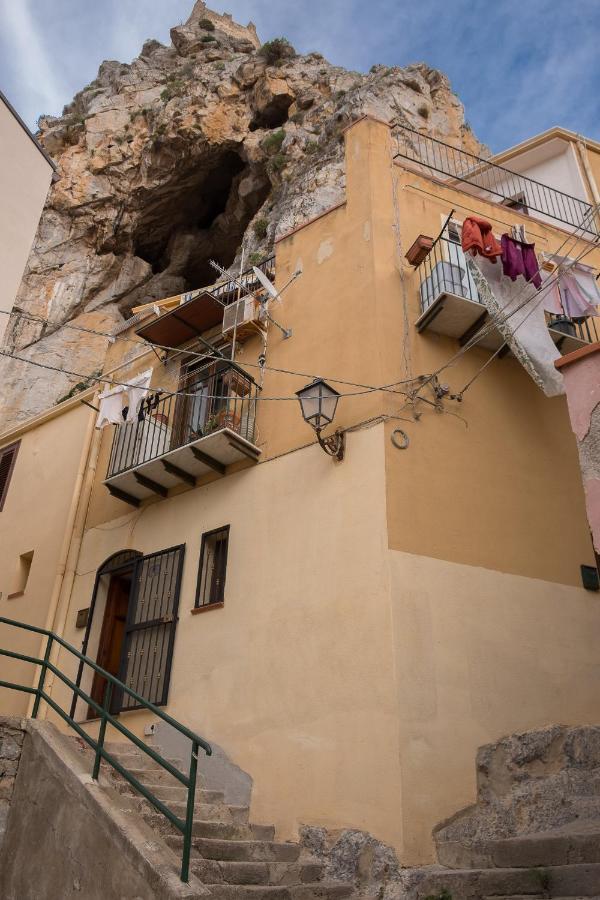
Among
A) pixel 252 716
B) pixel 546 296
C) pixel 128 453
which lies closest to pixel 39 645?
pixel 128 453

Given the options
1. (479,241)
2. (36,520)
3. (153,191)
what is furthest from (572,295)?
(153,191)

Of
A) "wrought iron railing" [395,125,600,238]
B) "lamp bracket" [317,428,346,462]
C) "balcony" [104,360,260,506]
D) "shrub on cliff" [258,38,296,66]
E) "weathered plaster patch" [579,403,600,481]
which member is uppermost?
"shrub on cliff" [258,38,296,66]

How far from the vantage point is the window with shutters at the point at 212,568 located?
10156 millimetres

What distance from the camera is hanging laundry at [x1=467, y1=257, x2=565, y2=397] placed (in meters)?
9.88

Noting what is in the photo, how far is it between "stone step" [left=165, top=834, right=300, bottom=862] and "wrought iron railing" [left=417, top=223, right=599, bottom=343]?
22.6ft

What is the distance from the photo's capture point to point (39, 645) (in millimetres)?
11773

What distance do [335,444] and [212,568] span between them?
8.81ft

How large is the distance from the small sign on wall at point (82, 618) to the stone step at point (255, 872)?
5.94 meters

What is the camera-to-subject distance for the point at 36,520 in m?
13.8

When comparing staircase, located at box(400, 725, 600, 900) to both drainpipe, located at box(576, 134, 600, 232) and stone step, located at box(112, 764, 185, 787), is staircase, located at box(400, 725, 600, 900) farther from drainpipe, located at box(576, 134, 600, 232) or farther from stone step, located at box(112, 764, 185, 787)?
drainpipe, located at box(576, 134, 600, 232)

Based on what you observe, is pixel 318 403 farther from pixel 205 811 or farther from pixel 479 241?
pixel 205 811

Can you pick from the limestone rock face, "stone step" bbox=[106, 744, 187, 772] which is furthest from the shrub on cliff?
"stone step" bbox=[106, 744, 187, 772]

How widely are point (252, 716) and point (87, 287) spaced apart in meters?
23.0

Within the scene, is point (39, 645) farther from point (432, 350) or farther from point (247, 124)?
point (247, 124)
